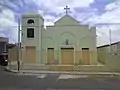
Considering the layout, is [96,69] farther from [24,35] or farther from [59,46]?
[24,35]

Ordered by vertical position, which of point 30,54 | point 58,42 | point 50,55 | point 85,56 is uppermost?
point 58,42

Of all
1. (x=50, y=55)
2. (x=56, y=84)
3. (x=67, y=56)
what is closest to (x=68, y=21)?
(x=67, y=56)

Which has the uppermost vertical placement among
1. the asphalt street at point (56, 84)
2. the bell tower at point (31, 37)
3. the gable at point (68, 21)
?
the gable at point (68, 21)

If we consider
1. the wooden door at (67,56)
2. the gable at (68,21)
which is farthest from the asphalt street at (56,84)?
the gable at (68,21)

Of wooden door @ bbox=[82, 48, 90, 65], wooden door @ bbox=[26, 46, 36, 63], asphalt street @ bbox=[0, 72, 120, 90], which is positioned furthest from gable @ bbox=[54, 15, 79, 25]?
asphalt street @ bbox=[0, 72, 120, 90]

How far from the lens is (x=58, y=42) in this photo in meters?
38.3

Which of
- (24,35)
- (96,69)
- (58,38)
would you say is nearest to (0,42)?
(24,35)

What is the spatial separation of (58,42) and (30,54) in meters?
4.39

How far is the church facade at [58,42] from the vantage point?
123 feet

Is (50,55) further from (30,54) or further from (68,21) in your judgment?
(68,21)

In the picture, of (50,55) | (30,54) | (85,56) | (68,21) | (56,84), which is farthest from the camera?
(68,21)

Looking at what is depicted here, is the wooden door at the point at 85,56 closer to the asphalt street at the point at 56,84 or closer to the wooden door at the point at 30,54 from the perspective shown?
the wooden door at the point at 30,54

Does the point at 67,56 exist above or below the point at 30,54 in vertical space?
below

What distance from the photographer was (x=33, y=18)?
37.8m
